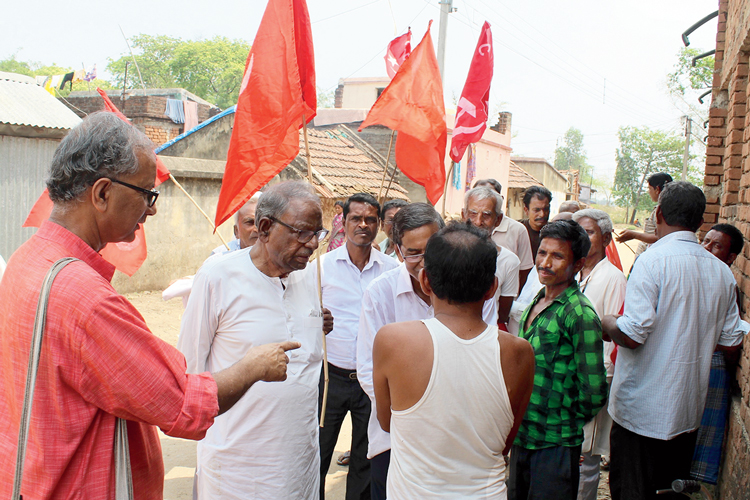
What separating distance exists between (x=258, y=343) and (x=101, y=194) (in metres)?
1.06

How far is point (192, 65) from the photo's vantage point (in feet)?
185

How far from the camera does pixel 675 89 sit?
29891mm

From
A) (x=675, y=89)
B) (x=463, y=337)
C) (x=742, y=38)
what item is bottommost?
(x=463, y=337)

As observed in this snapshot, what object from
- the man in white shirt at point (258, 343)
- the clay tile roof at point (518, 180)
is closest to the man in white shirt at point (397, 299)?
the man in white shirt at point (258, 343)

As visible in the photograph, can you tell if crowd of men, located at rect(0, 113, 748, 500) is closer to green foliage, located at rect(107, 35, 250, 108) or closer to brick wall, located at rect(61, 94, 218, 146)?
brick wall, located at rect(61, 94, 218, 146)

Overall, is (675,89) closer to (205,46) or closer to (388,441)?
(388,441)

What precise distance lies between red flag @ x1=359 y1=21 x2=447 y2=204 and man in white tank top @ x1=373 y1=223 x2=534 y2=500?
2782 mm

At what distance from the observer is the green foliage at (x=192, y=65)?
183 feet

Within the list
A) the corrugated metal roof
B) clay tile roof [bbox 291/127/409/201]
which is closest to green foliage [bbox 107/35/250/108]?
clay tile roof [bbox 291/127/409/201]

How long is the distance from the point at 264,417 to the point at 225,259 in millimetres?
711

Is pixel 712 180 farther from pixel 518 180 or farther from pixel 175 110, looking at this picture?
pixel 518 180

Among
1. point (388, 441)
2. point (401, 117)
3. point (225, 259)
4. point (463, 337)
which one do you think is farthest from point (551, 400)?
point (401, 117)

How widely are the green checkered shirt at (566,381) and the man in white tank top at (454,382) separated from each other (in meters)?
0.71

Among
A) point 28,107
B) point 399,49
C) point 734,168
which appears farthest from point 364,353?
point 28,107
